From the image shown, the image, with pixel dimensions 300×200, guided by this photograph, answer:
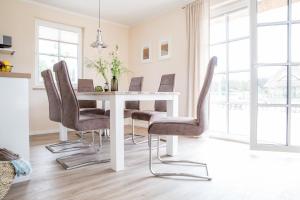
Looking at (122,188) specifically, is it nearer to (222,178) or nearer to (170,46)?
(222,178)

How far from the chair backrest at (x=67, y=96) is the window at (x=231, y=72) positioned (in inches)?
99.7

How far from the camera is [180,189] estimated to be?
165 centimetres

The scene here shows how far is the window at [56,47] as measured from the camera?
408 cm

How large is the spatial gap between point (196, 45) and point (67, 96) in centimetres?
255

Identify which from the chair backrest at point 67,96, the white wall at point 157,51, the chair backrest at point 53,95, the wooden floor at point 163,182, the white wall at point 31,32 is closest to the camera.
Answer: the wooden floor at point 163,182

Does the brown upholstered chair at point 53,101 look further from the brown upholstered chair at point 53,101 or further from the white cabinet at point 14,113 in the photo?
the white cabinet at point 14,113

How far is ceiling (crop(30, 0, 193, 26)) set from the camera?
12.9ft

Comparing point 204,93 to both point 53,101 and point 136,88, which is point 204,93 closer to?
point 53,101

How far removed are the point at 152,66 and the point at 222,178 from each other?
3.40 m

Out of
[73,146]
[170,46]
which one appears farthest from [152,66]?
[73,146]

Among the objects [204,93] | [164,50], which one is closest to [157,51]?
[164,50]

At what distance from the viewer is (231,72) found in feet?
12.1

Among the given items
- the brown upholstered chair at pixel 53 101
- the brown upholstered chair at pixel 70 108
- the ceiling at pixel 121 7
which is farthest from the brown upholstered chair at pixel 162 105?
the ceiling at pixel 121 7

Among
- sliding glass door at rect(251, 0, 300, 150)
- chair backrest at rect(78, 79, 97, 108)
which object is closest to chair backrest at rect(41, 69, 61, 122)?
chair backrest at rect(78, 79, 97, 108)
